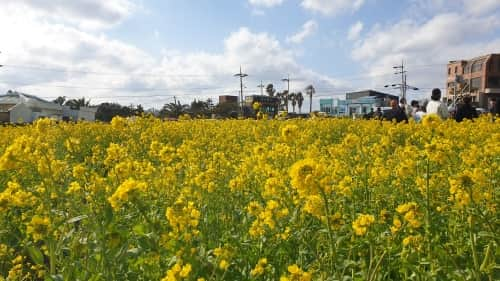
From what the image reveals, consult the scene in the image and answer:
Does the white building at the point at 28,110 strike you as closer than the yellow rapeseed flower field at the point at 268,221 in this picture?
No

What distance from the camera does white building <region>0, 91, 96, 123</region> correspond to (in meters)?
27.1

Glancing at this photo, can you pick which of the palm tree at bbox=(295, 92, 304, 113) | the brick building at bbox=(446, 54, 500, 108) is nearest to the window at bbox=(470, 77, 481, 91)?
the brick building at bbox=(446, 54, 500, 108)

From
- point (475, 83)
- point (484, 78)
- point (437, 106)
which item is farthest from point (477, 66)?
point (437, 106)

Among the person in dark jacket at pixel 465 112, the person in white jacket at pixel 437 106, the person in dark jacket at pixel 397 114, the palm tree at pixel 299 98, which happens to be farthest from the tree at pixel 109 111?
the person in white jacket at pixel 437 106

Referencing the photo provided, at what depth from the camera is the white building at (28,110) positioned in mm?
27134

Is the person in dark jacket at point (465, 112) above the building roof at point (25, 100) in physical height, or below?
below

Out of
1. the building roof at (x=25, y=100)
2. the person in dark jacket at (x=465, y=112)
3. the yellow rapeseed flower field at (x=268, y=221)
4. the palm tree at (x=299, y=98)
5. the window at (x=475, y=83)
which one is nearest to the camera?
the yellow rapeseed flower field at (x=268, y=221)

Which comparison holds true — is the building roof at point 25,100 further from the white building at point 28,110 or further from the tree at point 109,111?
the tree at point 109,111

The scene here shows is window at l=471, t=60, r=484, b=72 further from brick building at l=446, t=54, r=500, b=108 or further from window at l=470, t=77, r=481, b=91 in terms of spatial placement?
window at l=470, t=77, r=481, b=91

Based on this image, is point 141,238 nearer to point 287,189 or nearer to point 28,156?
point 28,156

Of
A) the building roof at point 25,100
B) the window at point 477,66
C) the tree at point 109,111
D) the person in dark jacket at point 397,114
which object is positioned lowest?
the tree at point 109,111

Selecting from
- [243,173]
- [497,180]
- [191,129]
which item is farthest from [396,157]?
[191,129]

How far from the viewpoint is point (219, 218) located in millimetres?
2982

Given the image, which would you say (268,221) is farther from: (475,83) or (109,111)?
(475,83)
